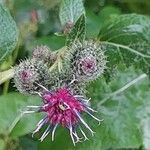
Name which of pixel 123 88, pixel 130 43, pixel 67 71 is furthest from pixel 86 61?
pixel 123 88

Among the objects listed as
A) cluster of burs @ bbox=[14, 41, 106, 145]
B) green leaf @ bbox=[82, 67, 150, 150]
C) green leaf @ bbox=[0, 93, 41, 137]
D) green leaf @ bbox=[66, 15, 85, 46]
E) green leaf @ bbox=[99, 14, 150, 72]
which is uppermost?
green leaf @ bbox=[66, 15, 85, 46]

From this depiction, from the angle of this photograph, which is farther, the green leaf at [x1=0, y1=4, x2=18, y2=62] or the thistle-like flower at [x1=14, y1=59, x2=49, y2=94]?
the green leaf at [x1=0, y1=4, x2=18, y2=62]

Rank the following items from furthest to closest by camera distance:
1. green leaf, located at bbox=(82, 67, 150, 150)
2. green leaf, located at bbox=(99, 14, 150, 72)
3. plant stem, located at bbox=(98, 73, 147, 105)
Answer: plant stem, located at bbox=(98, 73, 147, 105)
green leaf, located at bbox=(82, 67, 150, 150)
green leaf, located at bbox=(99, 14, 150, 72)

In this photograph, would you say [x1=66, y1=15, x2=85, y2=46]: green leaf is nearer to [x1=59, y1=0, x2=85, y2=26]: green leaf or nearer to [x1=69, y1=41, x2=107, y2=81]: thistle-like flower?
[x1=69, y1=41, x2=107, y2=81]: thistle-like flower

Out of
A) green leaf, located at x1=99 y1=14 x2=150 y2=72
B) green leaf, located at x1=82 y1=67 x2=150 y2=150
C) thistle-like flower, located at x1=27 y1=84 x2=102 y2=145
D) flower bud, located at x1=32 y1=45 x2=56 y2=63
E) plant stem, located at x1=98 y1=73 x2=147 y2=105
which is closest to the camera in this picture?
thistle-like flower, located at x1=27 y1=84 x2=102 y2=145

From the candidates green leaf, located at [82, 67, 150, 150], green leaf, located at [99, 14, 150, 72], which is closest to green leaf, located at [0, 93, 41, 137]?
green leaf, located at [82, 67, 150, 150]

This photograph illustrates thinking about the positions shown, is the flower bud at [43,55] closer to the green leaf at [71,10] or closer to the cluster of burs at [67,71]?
the cluster of burs at [67,71]
